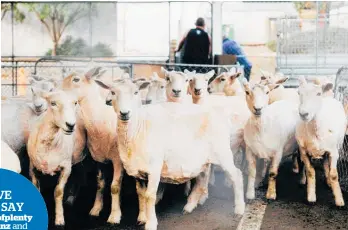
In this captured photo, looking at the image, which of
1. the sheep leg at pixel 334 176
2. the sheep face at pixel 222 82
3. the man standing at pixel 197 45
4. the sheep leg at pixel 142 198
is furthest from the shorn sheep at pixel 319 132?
the man standing at pixel 197 45

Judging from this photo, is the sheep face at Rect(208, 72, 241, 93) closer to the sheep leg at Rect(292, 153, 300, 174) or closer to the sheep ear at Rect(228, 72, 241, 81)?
the sheep ear at Rect(228, 72, 241, 81)

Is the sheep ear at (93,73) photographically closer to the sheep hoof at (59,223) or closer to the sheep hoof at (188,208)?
the sheep hoof at (59,223)

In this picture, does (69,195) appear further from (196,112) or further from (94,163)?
(196,112)

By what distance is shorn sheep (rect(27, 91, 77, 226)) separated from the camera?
5070 millimetres

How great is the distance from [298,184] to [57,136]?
10.6ft

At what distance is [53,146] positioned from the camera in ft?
17.7

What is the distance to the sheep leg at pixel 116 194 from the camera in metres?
5.52

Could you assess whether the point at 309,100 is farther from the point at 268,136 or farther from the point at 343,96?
the point at 343,96

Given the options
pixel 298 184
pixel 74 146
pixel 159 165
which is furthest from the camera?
pixel 298 184

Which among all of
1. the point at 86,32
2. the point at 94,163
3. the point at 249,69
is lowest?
the point at 94,163

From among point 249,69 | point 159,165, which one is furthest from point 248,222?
point 249,69

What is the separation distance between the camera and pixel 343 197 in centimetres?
632

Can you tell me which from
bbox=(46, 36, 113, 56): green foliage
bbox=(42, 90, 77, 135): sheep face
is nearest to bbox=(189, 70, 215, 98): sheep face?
bbox=(42, 90, 77, 135): sheep face

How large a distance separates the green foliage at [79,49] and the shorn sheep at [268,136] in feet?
17.5
